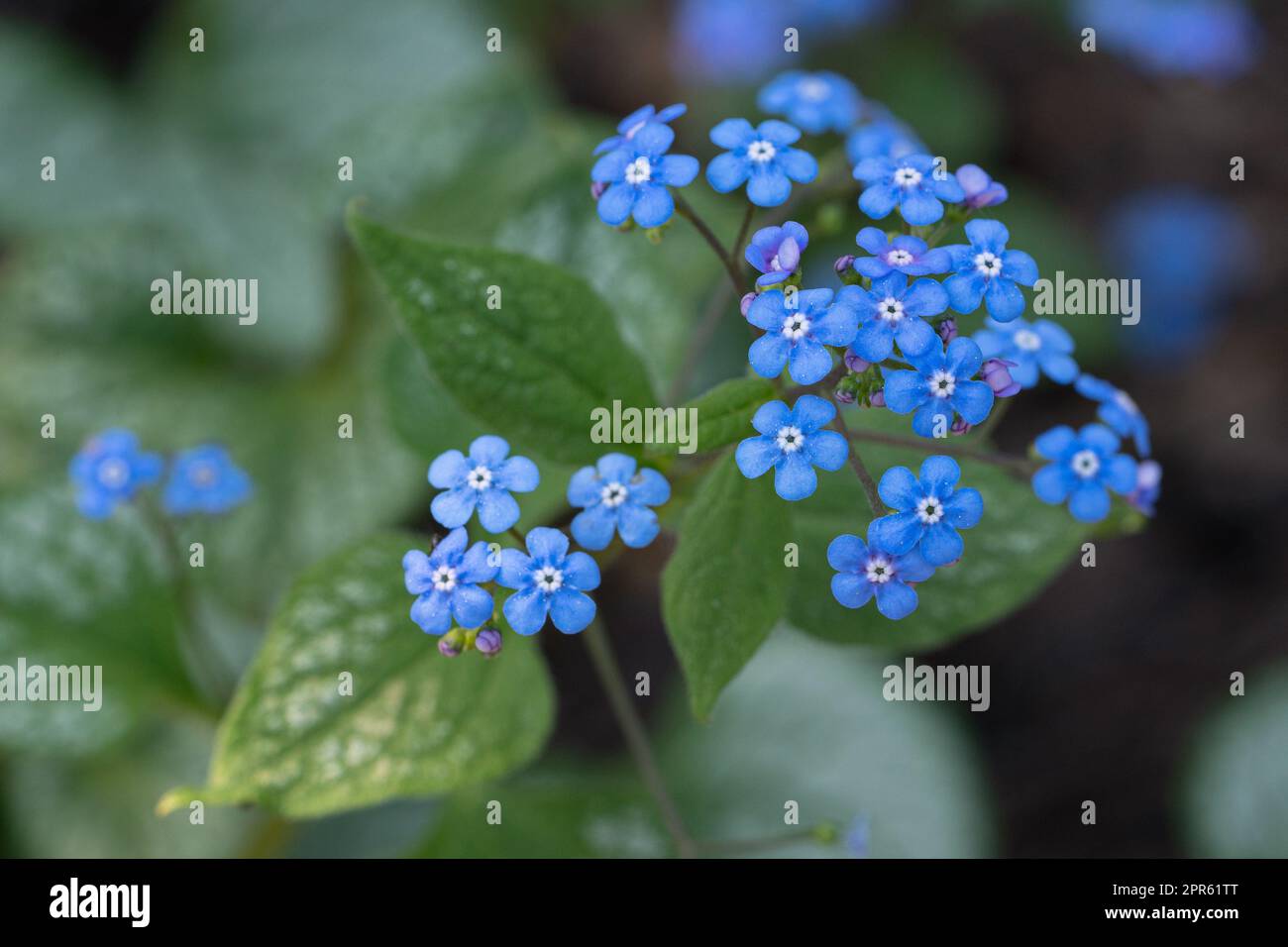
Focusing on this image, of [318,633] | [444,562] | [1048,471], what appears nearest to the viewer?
[444,562]

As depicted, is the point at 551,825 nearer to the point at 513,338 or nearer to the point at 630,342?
the point at 630,342

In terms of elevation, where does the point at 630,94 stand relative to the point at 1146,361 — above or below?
above

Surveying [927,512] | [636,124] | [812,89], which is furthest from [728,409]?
[812,89]

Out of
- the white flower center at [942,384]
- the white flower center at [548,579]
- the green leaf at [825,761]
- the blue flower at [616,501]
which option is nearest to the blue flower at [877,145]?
the white flower center at [942,384]

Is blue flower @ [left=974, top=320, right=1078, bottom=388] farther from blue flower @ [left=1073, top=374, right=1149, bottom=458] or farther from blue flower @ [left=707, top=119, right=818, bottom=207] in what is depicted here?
blue flower @ [left=707, top=119, right=818, bottom=207]

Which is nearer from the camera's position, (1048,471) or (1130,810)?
(1048,471)
